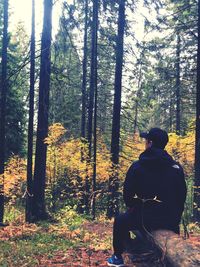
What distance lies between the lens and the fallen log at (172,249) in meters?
4.04

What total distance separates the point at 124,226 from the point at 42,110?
8056 mm

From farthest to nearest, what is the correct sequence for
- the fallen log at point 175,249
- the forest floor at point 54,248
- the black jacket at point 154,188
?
the forest floor at point 54,248 → the black jacket at point 154,188 → the fallen log at point 175,249

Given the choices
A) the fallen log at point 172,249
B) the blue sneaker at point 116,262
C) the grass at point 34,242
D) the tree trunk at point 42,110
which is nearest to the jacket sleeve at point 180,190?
the fallen log at point 172,249

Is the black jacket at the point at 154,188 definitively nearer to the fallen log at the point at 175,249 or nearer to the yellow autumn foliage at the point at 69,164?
the fallen log at the point at 175,249

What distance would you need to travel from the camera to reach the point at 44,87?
1260 centimetres

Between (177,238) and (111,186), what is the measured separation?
11.5 meters

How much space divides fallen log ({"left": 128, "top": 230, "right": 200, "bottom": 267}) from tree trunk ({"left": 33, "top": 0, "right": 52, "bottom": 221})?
7.91m

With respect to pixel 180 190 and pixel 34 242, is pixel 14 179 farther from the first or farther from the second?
pixel 180 190

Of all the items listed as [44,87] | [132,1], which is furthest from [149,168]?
[132,1]

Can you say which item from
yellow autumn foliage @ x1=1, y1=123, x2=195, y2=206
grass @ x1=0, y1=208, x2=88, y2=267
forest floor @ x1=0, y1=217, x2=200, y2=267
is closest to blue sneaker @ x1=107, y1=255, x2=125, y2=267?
forest floor @ x1=0, y1=217, x2=200, y2=267

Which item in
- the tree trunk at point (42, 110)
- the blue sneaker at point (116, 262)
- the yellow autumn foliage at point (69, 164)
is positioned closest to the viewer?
the blue sneaker at point (116, 262)

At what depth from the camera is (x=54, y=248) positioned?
25.6 ft

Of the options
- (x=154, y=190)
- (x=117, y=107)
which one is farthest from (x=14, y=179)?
(x=154, y=190)

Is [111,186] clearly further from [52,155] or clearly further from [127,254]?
[127,254]
